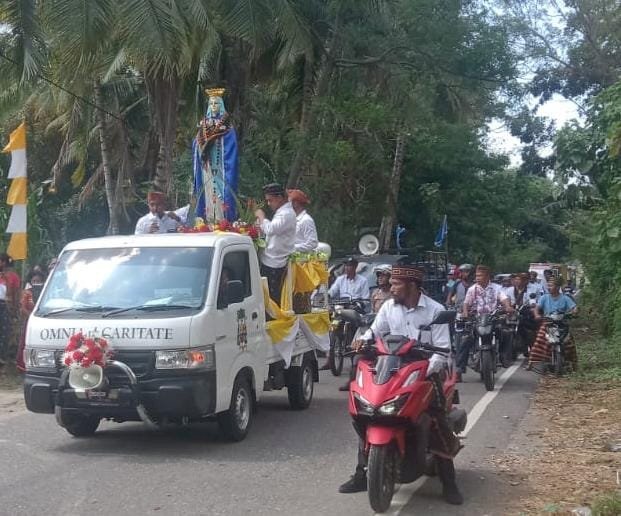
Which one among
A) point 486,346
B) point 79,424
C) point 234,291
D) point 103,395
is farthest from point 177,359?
point 486,346

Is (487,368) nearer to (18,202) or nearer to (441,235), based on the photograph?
(18,202)

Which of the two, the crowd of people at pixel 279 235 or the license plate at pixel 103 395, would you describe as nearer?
the license plate at pixel 103 395

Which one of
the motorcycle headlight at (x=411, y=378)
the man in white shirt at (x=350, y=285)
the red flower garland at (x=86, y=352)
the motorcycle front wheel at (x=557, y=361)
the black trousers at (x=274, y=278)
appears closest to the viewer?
the motorcycle headlight at (x=411, y=378)

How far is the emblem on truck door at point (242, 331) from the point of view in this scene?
897 cm

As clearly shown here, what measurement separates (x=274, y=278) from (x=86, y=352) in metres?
3.08

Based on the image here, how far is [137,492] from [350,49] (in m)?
17.7

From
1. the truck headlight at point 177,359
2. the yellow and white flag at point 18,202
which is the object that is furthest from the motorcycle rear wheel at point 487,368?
the yellow and white flag at point 18,202

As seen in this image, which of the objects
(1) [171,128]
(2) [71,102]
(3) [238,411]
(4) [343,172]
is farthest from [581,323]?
(3) [238,411]

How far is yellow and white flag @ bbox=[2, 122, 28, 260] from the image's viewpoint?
1461 cm

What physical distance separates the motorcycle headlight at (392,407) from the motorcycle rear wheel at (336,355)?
839 cm

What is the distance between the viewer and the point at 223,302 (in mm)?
8680

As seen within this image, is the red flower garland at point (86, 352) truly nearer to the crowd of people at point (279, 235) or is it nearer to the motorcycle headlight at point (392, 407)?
the crowd of people at point (279, 235)

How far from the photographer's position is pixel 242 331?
9.08 metres

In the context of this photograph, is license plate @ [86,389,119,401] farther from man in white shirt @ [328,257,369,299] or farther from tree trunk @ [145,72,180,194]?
tree trunk @ [145,72,180,194]
